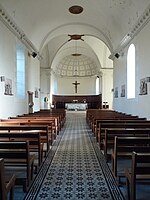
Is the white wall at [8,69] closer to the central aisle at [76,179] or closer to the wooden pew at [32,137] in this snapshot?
the central aisle at [76,179]

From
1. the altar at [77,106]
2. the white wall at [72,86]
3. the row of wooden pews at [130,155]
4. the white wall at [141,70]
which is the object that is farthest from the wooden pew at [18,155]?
the white wall at [72,86]

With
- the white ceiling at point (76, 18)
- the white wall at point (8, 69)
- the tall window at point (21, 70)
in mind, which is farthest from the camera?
the tall window at point (21, 70)

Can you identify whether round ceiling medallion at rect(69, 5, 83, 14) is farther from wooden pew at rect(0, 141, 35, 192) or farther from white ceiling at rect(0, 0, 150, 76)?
wooden pew at rect(0, 141, 35, 192)

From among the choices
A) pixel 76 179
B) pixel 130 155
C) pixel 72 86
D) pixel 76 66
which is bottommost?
pixel 76 179

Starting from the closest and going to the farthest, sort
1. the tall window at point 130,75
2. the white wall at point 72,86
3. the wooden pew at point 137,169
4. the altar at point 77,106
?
the wooden pew at point 137,169
the tall window at point 130,75
the altar at point 77,106
the white wall at point 72,86

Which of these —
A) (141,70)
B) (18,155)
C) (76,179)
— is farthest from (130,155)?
(141,70)

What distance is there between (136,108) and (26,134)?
7.35m

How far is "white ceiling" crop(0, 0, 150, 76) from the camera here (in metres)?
10.4

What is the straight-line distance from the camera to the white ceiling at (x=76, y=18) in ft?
34.2

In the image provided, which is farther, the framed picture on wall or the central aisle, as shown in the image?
the framed picture on wall

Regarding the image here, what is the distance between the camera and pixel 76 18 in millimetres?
14711

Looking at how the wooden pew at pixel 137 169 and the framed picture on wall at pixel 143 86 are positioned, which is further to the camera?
the framed picture on wall at pixel 143 86

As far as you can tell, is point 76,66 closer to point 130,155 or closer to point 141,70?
point 141,70

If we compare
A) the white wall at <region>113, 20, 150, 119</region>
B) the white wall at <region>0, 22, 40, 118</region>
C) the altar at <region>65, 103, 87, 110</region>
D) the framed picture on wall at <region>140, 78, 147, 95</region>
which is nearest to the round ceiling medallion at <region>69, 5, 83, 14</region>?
the white wall at <region>113, 20, 150, 119</region>
